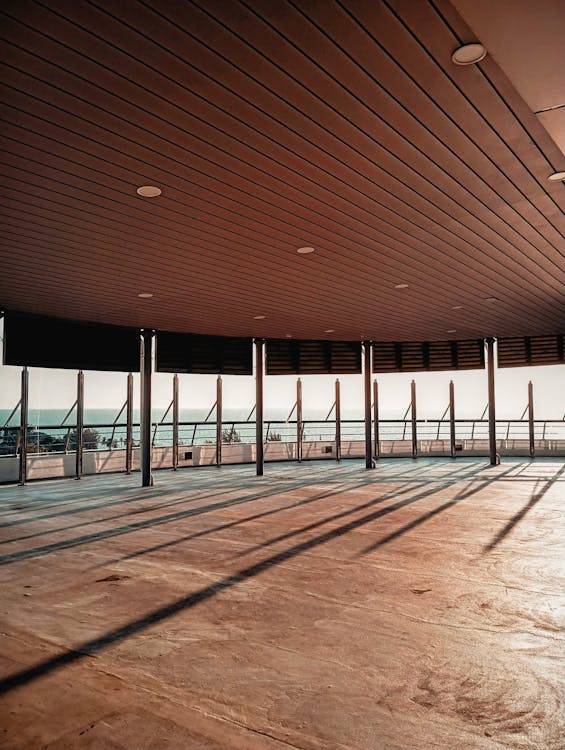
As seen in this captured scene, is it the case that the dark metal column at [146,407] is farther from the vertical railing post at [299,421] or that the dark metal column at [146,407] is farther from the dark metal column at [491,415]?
the dark metal column at [491,415]

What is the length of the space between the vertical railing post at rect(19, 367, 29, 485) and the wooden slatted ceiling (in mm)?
3188

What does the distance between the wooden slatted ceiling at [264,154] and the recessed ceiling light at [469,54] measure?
7 cm

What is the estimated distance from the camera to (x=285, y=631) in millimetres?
3547

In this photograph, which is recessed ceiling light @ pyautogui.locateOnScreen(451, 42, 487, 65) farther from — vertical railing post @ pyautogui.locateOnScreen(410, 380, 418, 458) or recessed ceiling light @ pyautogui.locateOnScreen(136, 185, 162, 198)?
vertical railing post @ pyautogui.locateOnScreen(410, 380, 418, 458)

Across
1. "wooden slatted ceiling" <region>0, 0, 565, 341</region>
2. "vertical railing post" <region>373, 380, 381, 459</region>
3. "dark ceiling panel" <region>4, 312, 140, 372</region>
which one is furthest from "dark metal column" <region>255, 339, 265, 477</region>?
"wooden slatted ceiling" <region>0, 0, 565, 341</region>

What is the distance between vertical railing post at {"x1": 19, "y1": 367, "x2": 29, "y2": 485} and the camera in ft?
36.7

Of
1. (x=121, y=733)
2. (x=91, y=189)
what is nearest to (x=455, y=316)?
(x=91, y=189)

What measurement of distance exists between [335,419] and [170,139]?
1290 cm

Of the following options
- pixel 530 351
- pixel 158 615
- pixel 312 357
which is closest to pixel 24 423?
pixel 312 357

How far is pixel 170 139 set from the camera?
391 cm

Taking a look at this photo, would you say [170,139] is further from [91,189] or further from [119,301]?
[119,301]

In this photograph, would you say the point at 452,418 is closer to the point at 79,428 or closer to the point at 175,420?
the point at 175,420

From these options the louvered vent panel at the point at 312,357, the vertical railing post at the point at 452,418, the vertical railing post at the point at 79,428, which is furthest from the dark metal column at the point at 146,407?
the vertical railing post at the point at 452,418

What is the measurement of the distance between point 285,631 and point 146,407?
8.24 metres
